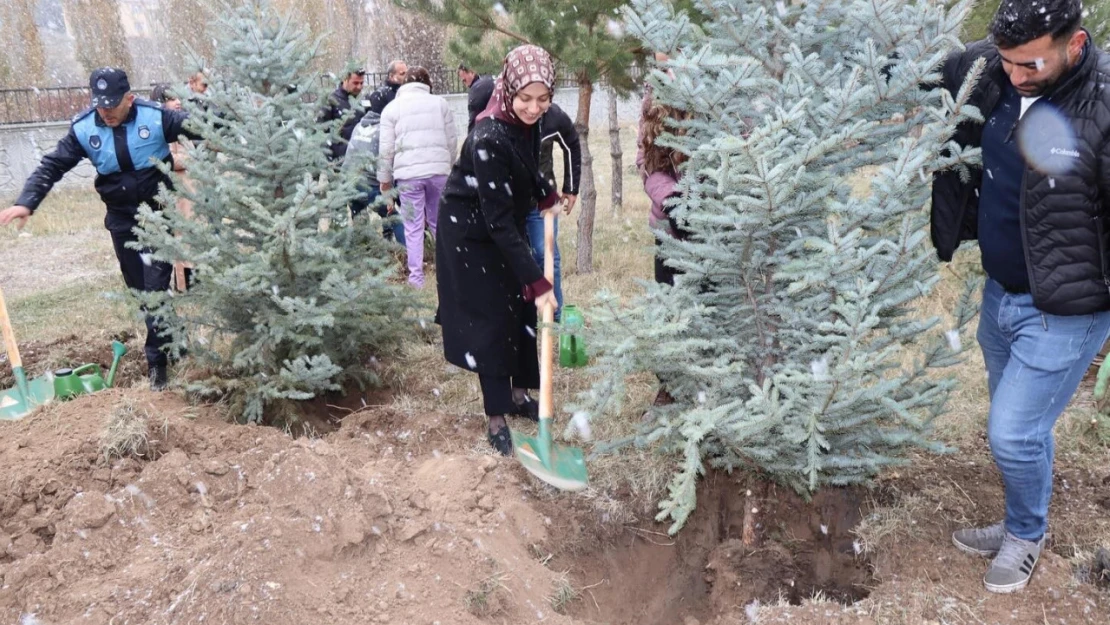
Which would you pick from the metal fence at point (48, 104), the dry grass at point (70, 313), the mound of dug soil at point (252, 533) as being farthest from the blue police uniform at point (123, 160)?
the metal fence at point (48, 104)

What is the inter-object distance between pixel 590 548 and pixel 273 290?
2.27m

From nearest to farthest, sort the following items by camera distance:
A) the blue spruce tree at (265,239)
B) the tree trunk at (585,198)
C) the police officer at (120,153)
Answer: the blue spruce tree at (265,239), the police officer at (120,153), the tree trunk at (585,198)

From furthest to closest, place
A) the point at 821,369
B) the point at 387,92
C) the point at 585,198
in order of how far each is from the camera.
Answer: the point at 387,92 → the point at 585,198 → the point at 821,369

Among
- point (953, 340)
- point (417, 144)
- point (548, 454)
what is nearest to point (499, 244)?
point (548, 454)

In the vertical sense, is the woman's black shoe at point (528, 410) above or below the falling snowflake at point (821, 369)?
below

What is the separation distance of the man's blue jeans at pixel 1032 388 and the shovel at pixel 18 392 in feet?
15.5

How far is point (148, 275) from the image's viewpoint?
502cm

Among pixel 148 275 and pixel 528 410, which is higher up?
pixel 148 275

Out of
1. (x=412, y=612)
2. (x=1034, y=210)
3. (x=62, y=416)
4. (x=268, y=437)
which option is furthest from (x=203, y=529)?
(x=1034, y=210)

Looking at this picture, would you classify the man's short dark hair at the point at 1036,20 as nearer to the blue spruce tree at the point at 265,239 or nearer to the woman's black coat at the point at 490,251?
the woman's black coat at the point at 490,251

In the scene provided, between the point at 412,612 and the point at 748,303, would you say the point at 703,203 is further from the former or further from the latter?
the point at 412,612

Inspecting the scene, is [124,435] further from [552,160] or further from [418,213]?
[418,213]

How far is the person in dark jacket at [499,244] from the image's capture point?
138 inches

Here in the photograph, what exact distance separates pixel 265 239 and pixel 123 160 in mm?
1237
